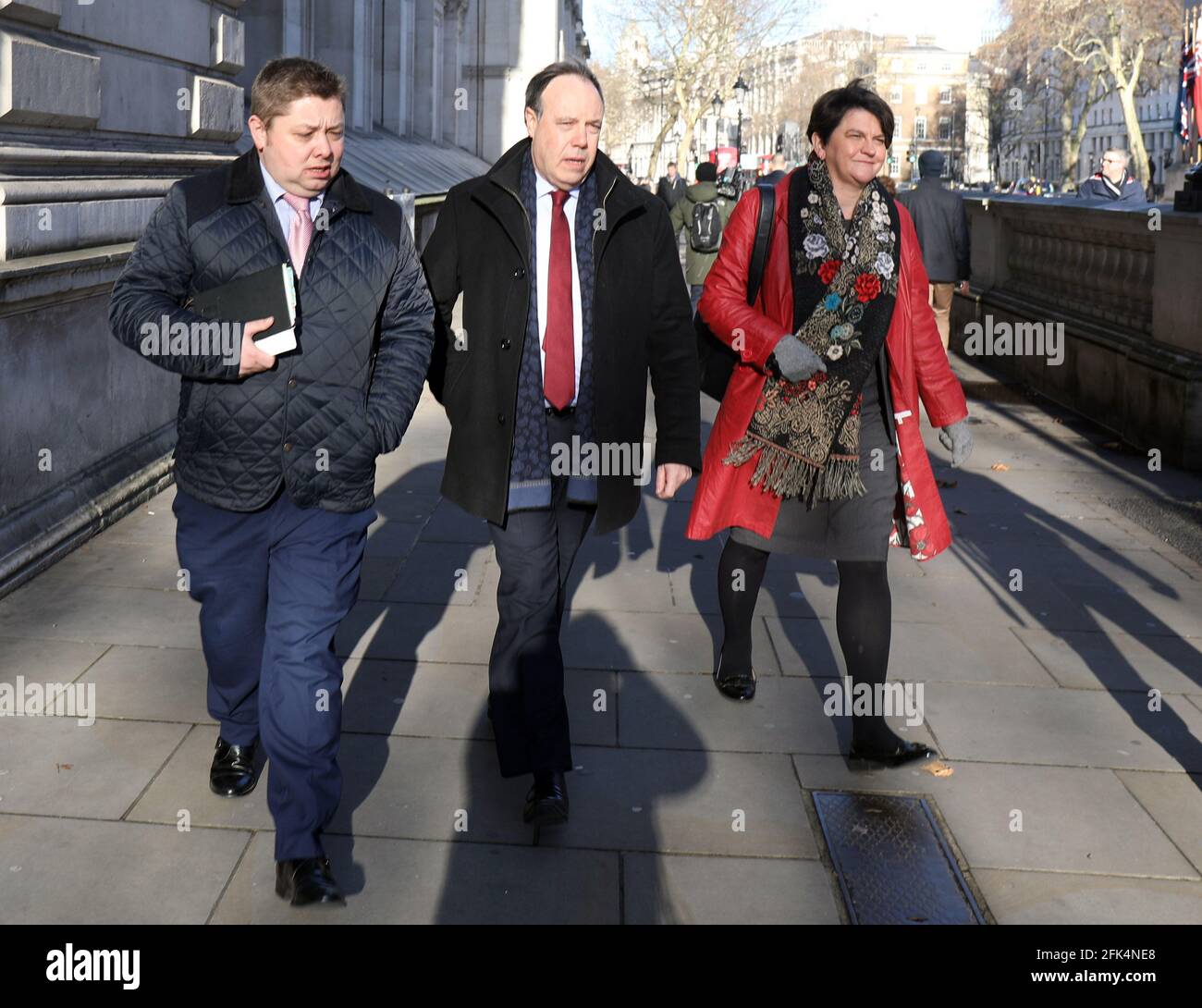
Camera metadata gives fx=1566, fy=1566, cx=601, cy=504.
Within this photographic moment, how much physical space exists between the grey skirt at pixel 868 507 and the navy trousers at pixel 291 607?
1.52 meters

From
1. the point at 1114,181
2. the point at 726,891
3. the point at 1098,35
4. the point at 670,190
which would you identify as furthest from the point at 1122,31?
the point at 726,891

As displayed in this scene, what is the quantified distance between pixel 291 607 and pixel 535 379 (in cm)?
89

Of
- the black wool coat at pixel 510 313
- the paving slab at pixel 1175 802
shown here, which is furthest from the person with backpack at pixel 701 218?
the black wool coat at pixel 510 313

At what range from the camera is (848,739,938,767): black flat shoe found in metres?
4.70

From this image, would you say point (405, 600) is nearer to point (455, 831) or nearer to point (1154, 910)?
point (455, 831)

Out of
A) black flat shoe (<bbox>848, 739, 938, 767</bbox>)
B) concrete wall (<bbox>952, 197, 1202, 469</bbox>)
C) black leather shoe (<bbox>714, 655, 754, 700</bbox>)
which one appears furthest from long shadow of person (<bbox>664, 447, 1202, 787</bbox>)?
concrete wall (<bbox>952, 197, 1202, 469</bbox>)

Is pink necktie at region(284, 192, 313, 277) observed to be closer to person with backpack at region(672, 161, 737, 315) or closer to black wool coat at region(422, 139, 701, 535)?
black wool coat at region(422, 139, 701, 535)

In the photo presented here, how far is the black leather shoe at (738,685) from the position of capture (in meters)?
5.30

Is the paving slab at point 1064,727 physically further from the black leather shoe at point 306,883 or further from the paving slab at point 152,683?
the paving slab at point 152,683

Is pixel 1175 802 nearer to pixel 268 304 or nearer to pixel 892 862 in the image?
pixel 892 862

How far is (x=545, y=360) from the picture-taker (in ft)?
13.6
